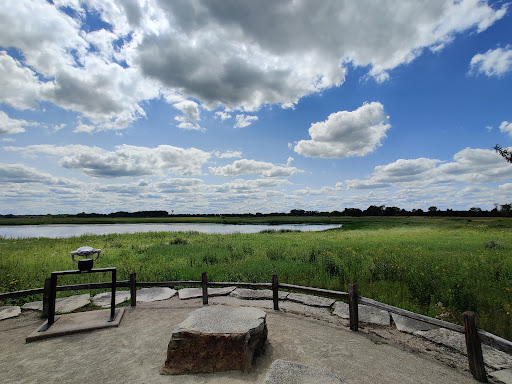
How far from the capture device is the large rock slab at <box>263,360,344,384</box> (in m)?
4.10

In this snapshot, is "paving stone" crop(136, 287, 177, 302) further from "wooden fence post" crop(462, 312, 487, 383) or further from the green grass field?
"wooden fence post" crop(462, 312, 487, 383)

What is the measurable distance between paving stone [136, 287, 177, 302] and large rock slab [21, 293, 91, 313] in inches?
71.0

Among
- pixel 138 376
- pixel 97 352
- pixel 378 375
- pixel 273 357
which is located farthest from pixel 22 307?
pixel 378 375

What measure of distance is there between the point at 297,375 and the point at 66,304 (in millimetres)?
9061

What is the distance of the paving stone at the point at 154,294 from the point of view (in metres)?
9.97

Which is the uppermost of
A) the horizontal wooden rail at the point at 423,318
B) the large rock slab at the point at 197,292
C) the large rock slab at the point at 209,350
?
the horizontal wooden rail at the point at 423,318

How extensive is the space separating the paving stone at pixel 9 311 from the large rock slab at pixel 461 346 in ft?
39.5

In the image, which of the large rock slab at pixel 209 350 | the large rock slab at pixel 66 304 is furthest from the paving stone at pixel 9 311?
the large rock slab at pixel 209 350

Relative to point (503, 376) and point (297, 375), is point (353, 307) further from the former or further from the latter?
point (297, 375)

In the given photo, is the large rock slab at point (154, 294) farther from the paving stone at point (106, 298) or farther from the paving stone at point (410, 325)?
the paving stone at point (410, 325)

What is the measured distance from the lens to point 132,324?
7430 mm

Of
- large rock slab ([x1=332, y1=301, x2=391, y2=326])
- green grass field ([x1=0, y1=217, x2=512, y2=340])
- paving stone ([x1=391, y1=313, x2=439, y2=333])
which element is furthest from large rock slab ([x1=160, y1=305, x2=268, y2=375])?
green grass field ([x1=0, y1=217, x2=512, y2=340])

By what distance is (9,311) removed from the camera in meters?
8.61

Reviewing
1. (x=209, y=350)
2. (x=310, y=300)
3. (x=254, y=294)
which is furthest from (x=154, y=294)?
(x=209, y=350)
